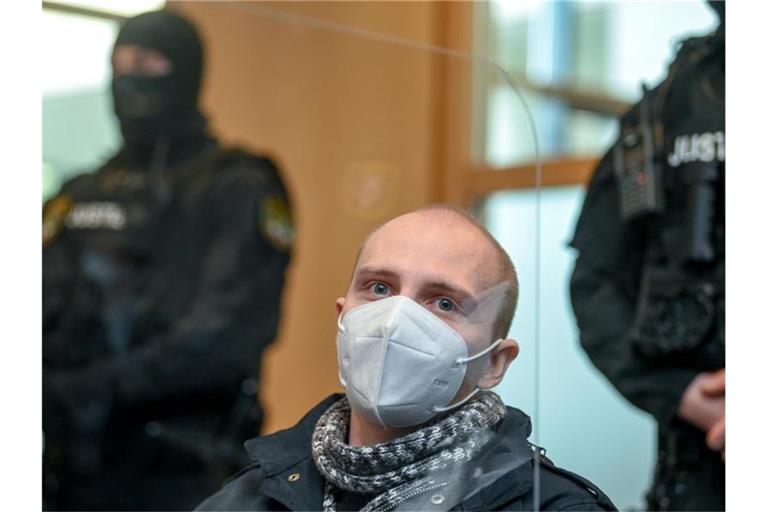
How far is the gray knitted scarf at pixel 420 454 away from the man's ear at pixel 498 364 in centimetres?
1

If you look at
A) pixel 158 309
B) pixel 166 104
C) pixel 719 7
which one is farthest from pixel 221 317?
pixel 719 7

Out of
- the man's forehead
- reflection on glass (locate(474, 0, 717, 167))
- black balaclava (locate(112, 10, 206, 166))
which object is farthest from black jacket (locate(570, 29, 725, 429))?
black balaclava (locate(112, 10, 206, 166))

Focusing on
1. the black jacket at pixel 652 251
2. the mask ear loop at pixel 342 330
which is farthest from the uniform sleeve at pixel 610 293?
the mask ear loop at pixel 342 330

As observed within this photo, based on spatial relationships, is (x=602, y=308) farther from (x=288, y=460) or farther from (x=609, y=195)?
(x=288, y=460)

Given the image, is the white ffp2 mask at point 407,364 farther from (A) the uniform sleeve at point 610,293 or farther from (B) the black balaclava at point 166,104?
(B) the black balaclava at point 166,104

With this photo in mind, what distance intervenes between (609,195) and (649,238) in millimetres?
121

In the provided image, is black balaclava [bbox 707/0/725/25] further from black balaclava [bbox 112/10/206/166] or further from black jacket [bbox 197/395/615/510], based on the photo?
black balaclava [bbox 112/10/206/166]

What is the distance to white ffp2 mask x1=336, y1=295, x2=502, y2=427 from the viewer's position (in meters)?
1.37

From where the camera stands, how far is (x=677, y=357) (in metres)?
2.17

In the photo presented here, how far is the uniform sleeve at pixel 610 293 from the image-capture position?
2.22 meters

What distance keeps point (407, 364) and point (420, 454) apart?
0.34 ft

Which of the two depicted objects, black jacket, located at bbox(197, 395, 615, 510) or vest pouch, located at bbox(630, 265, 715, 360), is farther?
vest pouch, located at bbox(630, 265, 715, 360)

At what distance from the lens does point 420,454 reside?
1.39 meters

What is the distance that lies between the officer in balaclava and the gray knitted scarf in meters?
1.11
